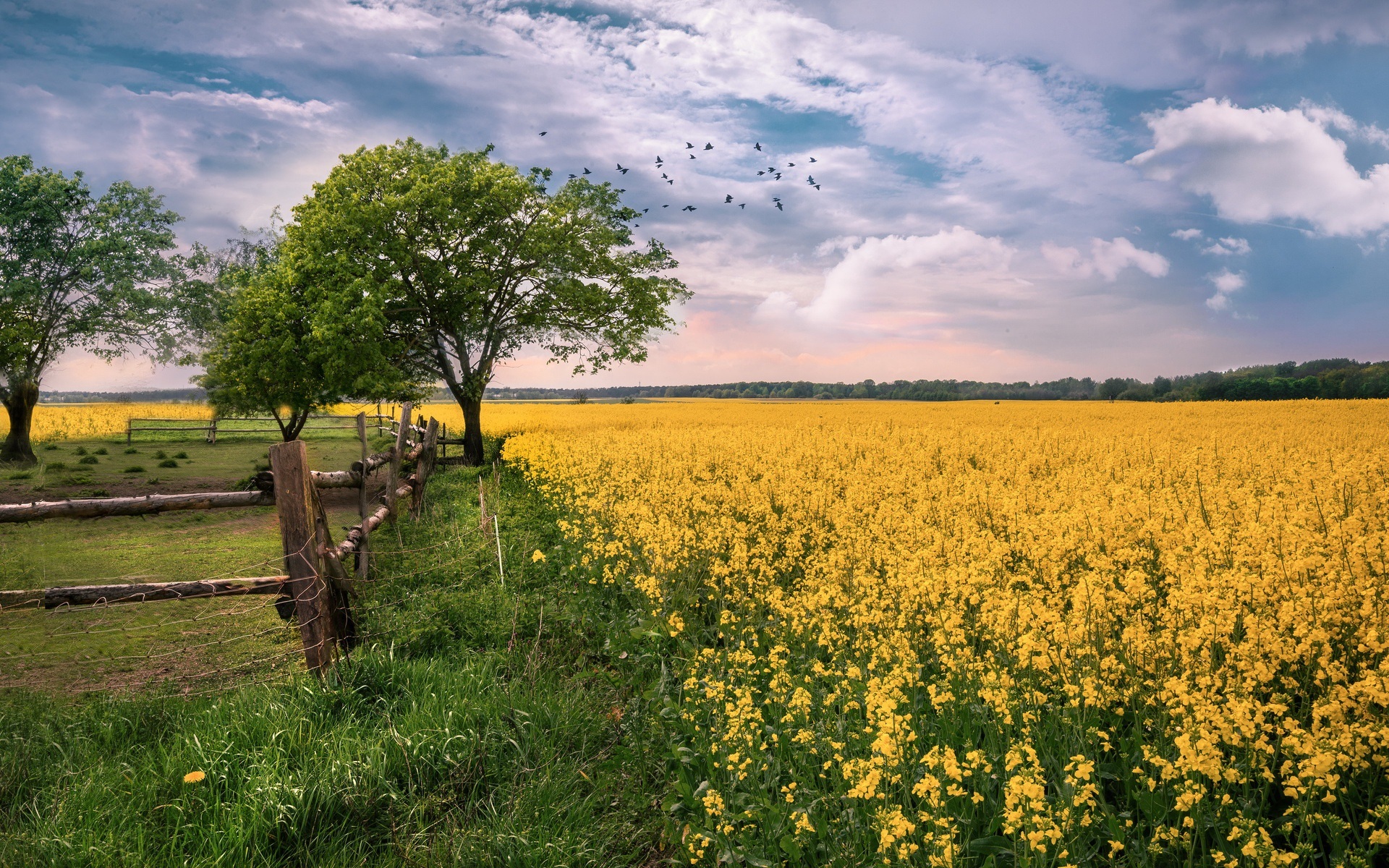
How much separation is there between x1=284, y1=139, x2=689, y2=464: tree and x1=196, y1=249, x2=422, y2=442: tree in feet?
2.93

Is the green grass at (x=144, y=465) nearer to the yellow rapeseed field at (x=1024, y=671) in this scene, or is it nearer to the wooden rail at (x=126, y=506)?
the wooden rail at (x=126, y=506)

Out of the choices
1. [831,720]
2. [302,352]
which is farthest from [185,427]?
[831,720]

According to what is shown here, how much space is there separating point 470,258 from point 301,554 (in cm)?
1976

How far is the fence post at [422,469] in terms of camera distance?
464 inches

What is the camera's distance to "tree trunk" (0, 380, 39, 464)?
23562mm

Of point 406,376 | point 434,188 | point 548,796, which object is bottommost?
point 548,796

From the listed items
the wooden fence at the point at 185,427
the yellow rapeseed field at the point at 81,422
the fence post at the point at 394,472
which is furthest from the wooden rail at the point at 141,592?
the yellow rapeseed field at the point at 81,422

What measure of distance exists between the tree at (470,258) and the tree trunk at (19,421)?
11.5m

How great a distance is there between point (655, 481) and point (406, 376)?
1597cm

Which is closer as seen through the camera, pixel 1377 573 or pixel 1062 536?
pixel 1377 573

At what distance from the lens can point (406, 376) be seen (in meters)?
24.1

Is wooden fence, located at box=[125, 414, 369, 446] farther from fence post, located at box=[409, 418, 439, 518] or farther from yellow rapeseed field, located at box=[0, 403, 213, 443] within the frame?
fence post, located at box=[409, 418, 439, 518]

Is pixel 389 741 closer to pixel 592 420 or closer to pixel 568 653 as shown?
pixel 568 653

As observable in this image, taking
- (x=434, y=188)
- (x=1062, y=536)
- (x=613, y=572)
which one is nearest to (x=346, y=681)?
(x=613, y=572)
